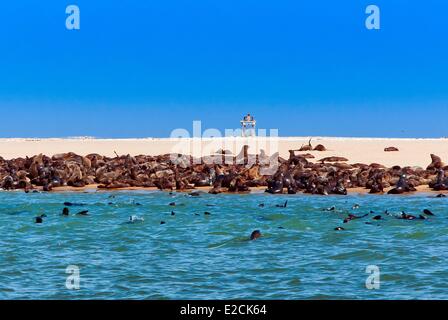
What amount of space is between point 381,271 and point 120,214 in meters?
9.96

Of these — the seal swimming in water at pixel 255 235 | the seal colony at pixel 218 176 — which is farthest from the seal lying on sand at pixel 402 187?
the seal swimming in water at pixel 255 235

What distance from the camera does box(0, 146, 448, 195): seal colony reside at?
27.0 metres

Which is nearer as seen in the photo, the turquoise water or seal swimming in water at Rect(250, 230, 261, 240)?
the turquoise water

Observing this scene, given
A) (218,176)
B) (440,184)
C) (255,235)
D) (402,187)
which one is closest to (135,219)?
A: (255,235)

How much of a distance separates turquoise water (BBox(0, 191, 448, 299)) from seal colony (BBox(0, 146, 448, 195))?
3.46m

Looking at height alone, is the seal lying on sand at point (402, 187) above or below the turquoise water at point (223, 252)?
above

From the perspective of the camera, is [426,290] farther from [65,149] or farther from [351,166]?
[65,149]

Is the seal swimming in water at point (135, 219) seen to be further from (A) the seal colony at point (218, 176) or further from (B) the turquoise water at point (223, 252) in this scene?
(A) the seal colony at point (218, 176)

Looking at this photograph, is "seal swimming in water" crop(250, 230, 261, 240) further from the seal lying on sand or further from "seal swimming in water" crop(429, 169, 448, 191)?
"seal swimming in water" crop(429, 169, 448, 191)

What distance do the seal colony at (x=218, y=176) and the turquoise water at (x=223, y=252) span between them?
11.4 ft

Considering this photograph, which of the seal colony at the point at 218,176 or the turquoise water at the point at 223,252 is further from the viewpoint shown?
the seal colony at the point at 218,176

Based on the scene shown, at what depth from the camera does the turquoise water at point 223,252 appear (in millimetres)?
11664

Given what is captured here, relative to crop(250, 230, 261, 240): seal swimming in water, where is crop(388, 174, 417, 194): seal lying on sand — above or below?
above

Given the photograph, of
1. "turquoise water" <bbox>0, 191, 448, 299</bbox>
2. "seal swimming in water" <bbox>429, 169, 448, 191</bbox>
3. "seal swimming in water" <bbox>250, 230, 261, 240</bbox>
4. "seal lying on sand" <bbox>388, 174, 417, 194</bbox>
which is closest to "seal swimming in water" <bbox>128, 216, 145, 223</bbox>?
"turquoise water" <bbox>0, 191, 448, 299</bbox>
